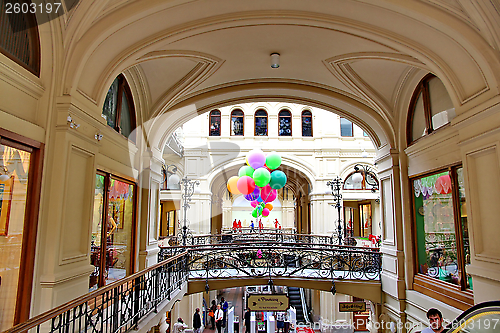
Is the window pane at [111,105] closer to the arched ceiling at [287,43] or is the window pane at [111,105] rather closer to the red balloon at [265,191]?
the arched ceiling at [287,43]

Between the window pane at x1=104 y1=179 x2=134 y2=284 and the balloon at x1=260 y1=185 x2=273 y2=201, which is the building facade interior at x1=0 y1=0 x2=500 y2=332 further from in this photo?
the balloon at x1=260 y1=185 x2=273 y2=201

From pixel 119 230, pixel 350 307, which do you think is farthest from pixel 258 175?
pixel 119 230

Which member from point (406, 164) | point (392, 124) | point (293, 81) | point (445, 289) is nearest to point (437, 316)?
point (445, 289)

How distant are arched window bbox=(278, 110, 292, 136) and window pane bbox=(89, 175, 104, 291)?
51.9ft

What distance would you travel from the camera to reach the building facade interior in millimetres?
3984

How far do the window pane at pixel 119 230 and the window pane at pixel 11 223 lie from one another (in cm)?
241

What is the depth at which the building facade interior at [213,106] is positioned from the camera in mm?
3984

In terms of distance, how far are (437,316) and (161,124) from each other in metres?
6.77

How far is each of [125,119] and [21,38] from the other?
3352mm

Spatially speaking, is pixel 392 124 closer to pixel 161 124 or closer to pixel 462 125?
pixel 462 125

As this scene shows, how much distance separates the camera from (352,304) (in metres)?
8.95

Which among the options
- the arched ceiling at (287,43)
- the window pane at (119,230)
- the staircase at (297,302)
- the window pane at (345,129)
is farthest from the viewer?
the window pane at (345,129)

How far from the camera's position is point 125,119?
283 inches

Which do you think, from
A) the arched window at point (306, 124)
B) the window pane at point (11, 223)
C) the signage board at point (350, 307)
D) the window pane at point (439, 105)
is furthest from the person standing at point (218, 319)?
the window pane at point (11, 223)
